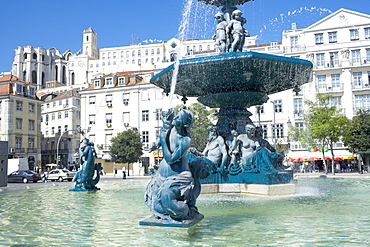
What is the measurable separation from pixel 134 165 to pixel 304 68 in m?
44.4

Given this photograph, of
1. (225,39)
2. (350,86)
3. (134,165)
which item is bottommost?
(134,165)

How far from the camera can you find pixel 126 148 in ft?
152

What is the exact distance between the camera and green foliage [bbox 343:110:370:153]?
125 ft

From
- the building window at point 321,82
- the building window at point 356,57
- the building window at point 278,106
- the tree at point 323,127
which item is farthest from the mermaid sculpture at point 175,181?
the building window at point 356,57

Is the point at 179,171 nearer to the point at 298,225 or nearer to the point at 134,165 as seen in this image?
the point at 298,225

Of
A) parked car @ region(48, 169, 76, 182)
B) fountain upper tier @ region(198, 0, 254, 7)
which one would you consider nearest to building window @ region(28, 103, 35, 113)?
parked car @ region(48, 169, 76, 182)

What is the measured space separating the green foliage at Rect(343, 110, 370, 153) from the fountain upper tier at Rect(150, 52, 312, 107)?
28.8 m

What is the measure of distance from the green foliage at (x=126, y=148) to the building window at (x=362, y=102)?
27436 mm

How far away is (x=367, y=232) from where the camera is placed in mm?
5223

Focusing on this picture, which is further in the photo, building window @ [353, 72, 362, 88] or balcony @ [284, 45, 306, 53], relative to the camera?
balcony @ [284, 45, 306, 53]

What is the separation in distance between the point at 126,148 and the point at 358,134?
2648 centimetres

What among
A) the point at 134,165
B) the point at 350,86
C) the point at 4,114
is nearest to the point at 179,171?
the point at 350,86

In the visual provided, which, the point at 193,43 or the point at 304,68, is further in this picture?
the point at 193,43

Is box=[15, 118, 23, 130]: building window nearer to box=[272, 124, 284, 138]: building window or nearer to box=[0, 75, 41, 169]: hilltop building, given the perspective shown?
box=[0, 75, 41, 169]: hilltop building
